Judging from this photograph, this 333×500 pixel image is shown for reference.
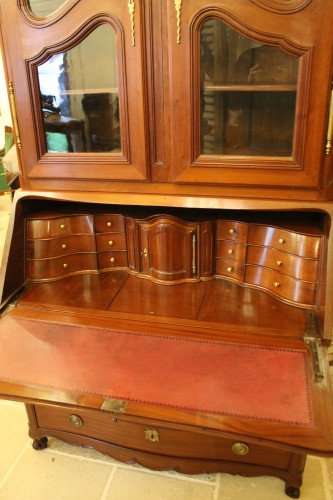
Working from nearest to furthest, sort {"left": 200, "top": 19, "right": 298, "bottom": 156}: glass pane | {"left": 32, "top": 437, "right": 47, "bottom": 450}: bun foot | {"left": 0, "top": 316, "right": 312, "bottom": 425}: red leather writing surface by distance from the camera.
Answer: {"left": 0, "top": 316, "right": 312, "bottom": 425}: red leather writing surface, {"left": 200, "top": 19, "right": 298, "bottom": 156}: glass pane, {"left": 32, "top": 437, "right": 47, "bottom": 450}: bun foot

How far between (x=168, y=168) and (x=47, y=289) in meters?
0.59

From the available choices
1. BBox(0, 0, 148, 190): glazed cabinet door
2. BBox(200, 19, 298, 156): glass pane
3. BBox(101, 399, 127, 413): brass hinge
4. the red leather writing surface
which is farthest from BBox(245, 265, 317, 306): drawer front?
BBox(101, 399, 127, 413): brass hinge

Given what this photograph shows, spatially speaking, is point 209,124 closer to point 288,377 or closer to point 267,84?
point 267,84

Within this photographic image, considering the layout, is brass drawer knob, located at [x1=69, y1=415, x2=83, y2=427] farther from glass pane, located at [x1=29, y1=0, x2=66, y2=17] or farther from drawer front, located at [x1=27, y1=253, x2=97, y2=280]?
glass pane, located at [x1=29, y1=0, x2=66, y2=17]

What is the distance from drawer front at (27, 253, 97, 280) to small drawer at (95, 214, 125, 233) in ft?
0.34

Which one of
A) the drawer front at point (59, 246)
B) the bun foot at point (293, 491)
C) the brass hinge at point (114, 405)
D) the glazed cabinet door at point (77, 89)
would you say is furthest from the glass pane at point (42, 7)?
the bun foot at point (293, 491)

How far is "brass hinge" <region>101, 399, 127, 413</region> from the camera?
0.91 m

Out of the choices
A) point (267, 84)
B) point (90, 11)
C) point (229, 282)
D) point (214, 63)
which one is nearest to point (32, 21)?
point (90, 11)

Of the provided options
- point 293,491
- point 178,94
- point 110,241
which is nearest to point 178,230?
point 110,241

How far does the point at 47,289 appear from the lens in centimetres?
136

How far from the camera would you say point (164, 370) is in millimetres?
1000

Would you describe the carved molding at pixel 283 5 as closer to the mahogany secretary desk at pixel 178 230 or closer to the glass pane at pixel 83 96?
the mahogany secretary desk at pixel 178 230

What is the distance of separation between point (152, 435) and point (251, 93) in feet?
3.33

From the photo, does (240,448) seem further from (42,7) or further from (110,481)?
(42,7)
